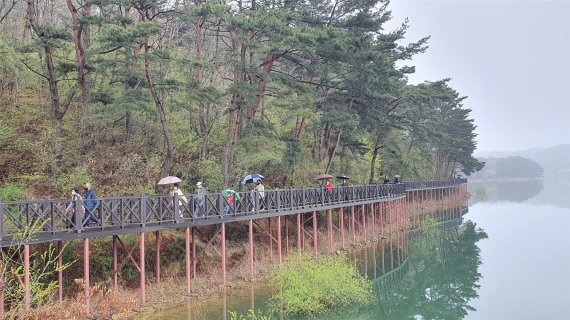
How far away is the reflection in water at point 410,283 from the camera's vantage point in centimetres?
1909

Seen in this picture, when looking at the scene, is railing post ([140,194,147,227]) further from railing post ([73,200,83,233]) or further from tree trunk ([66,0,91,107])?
tree trunk ([66,0,91,107])

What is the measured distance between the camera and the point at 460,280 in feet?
93.2

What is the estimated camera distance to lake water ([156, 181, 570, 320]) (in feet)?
67.3

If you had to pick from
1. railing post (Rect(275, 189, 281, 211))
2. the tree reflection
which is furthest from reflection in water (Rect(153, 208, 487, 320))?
railing post (Rect(275, 189, 281, 211))

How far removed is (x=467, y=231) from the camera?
49.9 meters

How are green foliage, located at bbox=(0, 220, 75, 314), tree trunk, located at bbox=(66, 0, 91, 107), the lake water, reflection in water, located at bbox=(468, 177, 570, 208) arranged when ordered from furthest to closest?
reflection in water, located at bbox=(468, 177, 570, 208), tree trunk, located at bbox=(66, 0, 91, 107), the lake water, green foliage, located at bbox=(0, 220, 75, 314)

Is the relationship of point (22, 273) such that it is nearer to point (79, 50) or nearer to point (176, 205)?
point (176, 205)

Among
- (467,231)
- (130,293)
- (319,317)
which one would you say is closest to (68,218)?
(130,293)

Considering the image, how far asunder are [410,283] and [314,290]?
35.3 ft

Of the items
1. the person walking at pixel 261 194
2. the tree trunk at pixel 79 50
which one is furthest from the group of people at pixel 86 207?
the tree trunk at pixel 79 50

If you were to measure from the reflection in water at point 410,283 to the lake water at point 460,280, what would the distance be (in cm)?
3

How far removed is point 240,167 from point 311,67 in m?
7.69

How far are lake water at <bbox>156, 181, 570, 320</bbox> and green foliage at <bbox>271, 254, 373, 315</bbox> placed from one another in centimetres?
54

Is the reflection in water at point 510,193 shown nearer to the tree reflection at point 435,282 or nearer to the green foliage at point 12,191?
the tree reflection at point 435,282
